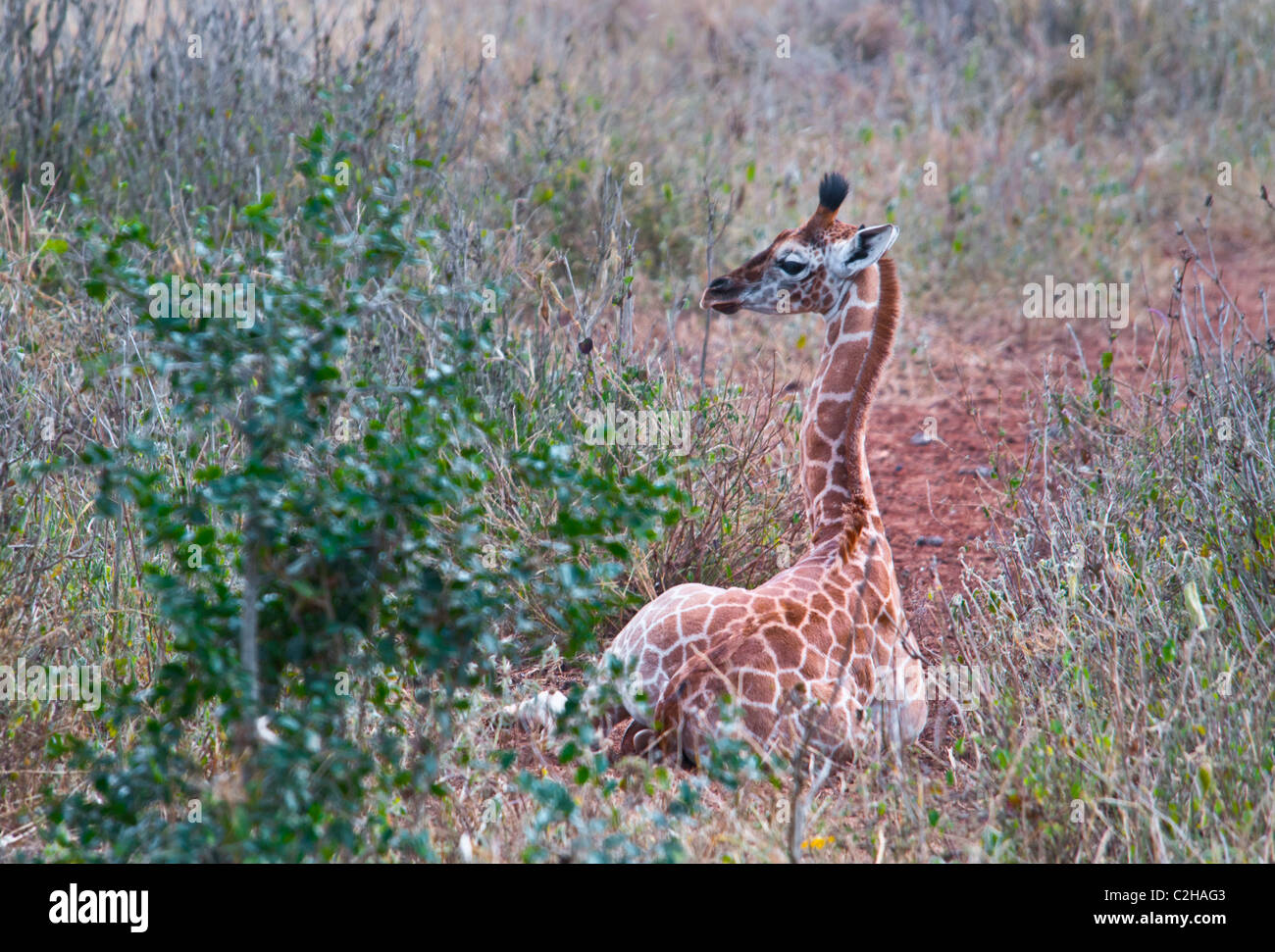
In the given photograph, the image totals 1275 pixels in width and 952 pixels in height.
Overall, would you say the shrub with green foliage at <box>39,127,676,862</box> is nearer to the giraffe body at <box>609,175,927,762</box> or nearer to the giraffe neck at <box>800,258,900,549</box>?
the giraffe body at <box>609,175,927,762</box>

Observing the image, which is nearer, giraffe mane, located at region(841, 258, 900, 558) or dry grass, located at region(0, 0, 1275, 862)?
dry grass, located at region(0, 0, 1275, 862)

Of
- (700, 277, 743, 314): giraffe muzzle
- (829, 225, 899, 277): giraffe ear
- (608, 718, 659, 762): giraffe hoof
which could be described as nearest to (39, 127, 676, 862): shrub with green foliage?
(608, 718, 659, 762): giraffe hoof

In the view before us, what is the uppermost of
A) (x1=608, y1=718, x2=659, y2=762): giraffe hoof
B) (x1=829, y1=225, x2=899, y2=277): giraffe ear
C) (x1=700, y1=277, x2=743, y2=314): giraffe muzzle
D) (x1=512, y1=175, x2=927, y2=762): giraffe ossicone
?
(x1=829, y1=225, x2=899, y2=277): giraffe ear

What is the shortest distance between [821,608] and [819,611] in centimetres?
2

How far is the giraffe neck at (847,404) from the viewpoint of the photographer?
443 cm

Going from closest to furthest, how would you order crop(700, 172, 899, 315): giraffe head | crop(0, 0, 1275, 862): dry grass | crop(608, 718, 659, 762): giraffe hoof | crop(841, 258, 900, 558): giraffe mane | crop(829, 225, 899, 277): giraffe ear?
crop(0, 0, 1275, 862): dry grass
crop(608, 718, 659, 762): giraffe hoof
crop(841, 258, 900, 558): giraffe mane
crop(829, 225, 899, 277): giraffe ear
crop(700, 172, 899, 315): giraffe head

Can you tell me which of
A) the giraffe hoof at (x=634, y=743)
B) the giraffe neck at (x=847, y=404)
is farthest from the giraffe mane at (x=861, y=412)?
the giraffe hoof at (x=634, y=743)

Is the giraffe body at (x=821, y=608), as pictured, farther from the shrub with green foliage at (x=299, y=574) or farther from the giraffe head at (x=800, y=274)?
the shrub with green foliage at (x=299, y=574)

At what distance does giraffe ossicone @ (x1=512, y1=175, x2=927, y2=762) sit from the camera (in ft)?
12.6

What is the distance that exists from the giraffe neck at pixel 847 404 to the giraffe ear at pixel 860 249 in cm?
5

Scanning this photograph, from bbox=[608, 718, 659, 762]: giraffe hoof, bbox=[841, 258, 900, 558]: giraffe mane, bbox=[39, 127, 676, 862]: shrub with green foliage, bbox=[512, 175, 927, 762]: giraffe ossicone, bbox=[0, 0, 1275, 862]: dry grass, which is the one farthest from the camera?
bbox=[841, 258, 900, 558]: giraffe mane

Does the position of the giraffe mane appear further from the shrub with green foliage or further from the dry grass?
the shrub with green foliage

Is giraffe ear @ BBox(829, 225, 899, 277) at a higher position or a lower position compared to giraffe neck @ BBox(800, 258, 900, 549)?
higher
